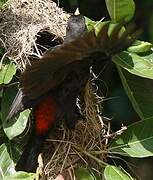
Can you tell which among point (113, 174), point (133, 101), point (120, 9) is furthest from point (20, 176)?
point (120, 9)

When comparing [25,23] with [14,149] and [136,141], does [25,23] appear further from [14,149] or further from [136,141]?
[136,141]

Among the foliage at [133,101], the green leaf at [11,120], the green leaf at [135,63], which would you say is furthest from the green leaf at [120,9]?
the green leaf at [11,120]

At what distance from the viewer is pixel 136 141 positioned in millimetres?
1952

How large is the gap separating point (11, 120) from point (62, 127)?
0.15 m

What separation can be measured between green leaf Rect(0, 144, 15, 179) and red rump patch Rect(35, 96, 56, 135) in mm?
135

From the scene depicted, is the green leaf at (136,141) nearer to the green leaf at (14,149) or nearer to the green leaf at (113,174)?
the green leaf at (113,174)

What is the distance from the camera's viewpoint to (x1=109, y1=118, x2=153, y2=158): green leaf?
75.8 inches

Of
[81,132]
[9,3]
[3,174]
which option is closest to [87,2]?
[9,3]

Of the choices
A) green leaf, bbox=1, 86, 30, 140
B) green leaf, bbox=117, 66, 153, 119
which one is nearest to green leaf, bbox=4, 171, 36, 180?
green leaf, bbox=1, 86, 30, 140

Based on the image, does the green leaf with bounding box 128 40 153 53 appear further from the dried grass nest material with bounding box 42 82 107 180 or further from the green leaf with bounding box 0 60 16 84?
the green leaf with bounding box 0 60 16 84

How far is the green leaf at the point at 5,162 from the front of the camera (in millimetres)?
1934

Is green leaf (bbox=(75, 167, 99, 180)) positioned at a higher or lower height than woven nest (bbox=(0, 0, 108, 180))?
lower

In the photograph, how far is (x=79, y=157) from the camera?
193cm

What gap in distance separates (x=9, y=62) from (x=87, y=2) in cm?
47
